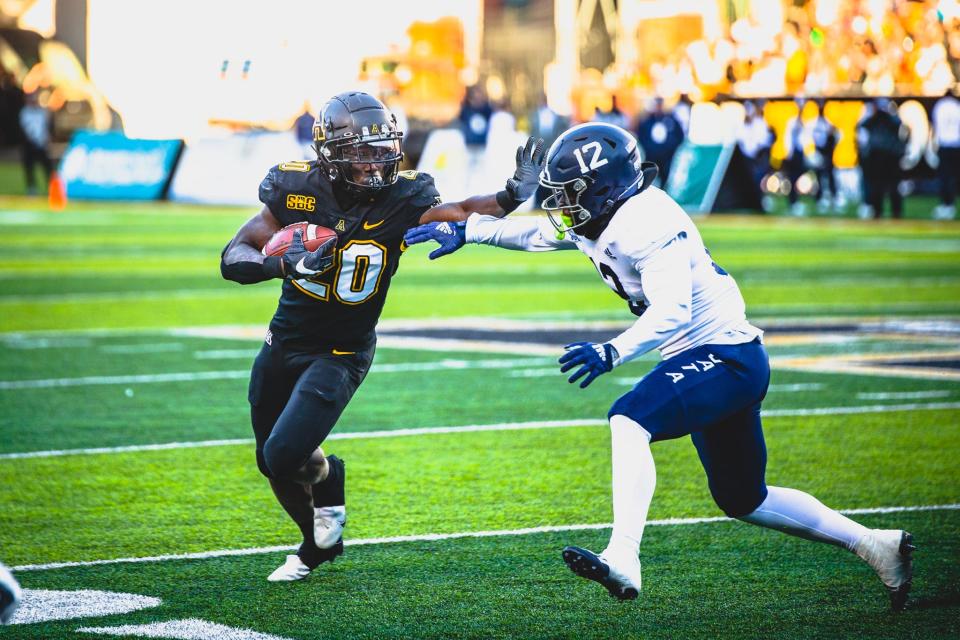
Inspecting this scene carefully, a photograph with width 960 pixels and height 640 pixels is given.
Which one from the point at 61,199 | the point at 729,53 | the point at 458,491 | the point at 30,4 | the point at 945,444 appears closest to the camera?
the point at 458,491

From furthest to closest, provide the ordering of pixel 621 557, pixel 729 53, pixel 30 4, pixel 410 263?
pixel 30 4 < pixel 729 53 < pixel 410 263 < pixel 621 557

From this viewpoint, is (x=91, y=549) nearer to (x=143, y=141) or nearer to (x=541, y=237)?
(x=541, y=237)

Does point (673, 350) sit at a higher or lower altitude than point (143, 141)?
higher

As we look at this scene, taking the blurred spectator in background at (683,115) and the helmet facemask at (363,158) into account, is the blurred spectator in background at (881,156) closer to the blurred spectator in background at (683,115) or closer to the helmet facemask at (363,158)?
the blurred spectator in background at (683,115)

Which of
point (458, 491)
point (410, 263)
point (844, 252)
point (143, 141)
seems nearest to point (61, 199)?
point (143, 141)

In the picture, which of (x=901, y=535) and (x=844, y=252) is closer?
(x=901, y=535)

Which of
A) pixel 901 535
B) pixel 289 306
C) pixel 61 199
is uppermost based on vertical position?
pixel 289 306

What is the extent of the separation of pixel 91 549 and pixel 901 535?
2.99 meters

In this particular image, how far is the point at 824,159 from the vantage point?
28.0 meters

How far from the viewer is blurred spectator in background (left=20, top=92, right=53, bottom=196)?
2858cm

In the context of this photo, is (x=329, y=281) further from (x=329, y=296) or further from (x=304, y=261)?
(x=304, y=261)

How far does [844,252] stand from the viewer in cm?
1983

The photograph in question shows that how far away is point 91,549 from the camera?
5.95 meters

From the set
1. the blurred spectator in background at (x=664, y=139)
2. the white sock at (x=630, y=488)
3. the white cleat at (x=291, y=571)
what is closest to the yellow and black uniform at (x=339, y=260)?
the white cleat at (x=291, y=571)
